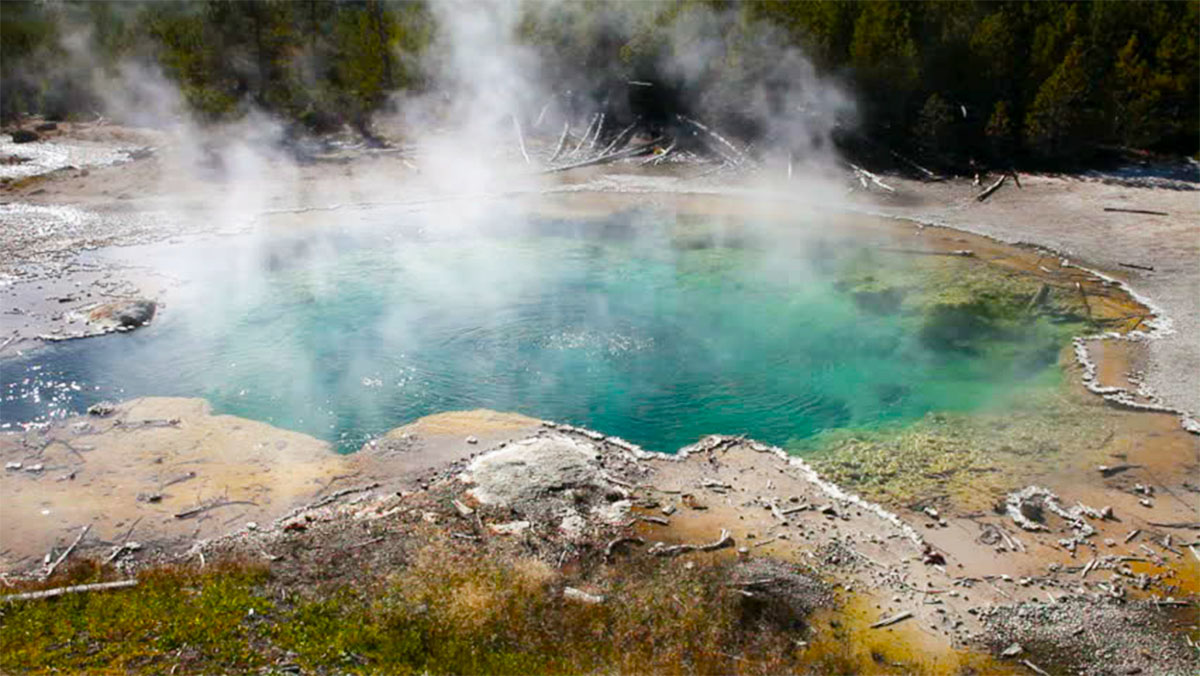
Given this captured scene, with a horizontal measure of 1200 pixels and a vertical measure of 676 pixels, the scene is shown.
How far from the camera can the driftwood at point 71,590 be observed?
7387 millimetres

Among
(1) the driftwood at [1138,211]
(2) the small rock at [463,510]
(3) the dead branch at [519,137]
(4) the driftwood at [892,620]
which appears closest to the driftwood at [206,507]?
(2) the small rock at [463,510]

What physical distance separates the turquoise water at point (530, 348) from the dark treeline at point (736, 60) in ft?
29.3

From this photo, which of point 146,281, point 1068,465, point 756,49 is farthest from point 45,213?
point 1068,465

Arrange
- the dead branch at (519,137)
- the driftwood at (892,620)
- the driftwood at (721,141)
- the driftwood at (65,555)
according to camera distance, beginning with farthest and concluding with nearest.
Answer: the dead branch at (519,137) < the driftwood at (721,141) < the driftwood at (65,555) < the driftwood at (892,620)

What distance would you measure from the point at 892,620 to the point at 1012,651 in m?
0.99

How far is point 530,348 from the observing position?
13.2m

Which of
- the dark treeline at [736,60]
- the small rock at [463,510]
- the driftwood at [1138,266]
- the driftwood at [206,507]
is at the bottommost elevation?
the driftwood at [206,507]

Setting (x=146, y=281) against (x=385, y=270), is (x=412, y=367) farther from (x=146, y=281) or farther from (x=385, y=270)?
(x=146, y=281)

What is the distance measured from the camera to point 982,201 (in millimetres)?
21047

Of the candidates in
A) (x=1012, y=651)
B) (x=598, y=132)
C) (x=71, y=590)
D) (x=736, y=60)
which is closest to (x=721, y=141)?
(x=736, y=60)

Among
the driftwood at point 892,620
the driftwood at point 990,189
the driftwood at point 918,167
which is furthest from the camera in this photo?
the driftwood at point 918,167

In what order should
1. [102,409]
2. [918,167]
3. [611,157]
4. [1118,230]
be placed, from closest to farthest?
[102,409], [1118,230], [918,167], [611,157]

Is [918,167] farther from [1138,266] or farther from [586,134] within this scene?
[586,134]

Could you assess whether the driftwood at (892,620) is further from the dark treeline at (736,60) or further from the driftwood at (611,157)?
the dark treeline at (736,60)
